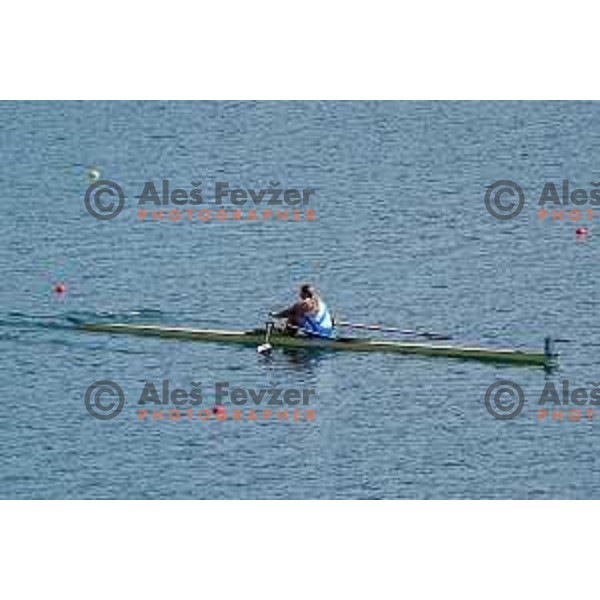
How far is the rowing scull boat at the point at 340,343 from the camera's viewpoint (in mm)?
39062

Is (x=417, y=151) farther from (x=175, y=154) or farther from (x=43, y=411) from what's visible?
(x=43, y=411)

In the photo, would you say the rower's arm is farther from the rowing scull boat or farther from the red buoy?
the red buoy

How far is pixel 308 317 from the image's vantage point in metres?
40.1

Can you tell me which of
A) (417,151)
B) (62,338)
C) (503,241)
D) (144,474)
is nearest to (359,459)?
(144,474)

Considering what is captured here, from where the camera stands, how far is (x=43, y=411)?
37.6 m

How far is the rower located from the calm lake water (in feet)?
1.52

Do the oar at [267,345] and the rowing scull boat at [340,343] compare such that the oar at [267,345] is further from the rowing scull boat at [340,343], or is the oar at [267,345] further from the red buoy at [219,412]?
the red buoy at [219,412]

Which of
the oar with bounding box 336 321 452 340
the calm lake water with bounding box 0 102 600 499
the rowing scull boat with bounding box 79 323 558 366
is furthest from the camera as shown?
the oar with bounding box 336 321 452 340

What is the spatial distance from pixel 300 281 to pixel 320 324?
111 inches

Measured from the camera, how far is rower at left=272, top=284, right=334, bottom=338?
4009 centimetres

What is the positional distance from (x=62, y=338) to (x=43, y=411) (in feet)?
11.1

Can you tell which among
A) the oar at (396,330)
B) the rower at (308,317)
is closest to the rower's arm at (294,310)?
the rower at (308,317)

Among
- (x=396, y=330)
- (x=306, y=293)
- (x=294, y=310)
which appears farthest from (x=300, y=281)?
(x=396, y=330)

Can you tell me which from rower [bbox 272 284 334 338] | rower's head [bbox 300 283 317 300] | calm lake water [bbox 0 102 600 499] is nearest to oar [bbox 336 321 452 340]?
calm lake water [bbox 0 102 600 499]
